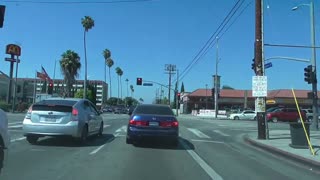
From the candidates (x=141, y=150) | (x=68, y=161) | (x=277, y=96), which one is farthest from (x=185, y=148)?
(x=277, y=96)

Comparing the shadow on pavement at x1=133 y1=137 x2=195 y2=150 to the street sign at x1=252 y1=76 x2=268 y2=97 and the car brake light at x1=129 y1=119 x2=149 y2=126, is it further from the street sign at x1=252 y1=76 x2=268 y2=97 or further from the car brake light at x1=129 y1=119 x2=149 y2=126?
the street sign at x1=252 y1=76 x2=268 y2=97

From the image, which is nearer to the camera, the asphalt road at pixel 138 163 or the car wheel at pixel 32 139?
the asphalt road at pixel 138 163

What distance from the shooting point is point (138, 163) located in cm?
1273

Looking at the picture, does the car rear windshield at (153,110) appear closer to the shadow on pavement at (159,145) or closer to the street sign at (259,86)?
Answer: the shadow on pavement at (159,145)

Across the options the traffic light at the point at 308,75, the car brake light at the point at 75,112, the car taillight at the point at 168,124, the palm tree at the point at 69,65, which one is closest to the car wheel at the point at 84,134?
the car brake light at the point at 75,112

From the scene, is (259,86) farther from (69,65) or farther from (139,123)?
(69,65)

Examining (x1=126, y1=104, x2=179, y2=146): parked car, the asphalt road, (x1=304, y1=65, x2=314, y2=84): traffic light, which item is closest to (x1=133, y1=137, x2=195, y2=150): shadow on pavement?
the asphalt road

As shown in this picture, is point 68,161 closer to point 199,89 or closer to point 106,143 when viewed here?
point 106,143

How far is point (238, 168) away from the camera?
41.1 feet

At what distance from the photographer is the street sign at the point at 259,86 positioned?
2258cm

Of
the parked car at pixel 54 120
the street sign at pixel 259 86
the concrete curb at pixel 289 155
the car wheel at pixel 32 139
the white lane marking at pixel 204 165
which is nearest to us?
the white lane marking at pixel 204 165

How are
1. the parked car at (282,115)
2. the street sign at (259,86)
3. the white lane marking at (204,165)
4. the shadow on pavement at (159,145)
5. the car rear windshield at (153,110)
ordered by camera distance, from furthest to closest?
the parked car at (282,115) < the street sign at (259,86) < the car rear windshield at (153,110) < the shadow on pavement at (159,145) < the white lane marking at (204,165)

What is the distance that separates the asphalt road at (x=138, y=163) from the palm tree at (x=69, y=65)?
2568 inches

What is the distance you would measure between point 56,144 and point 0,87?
11123 centimetres
